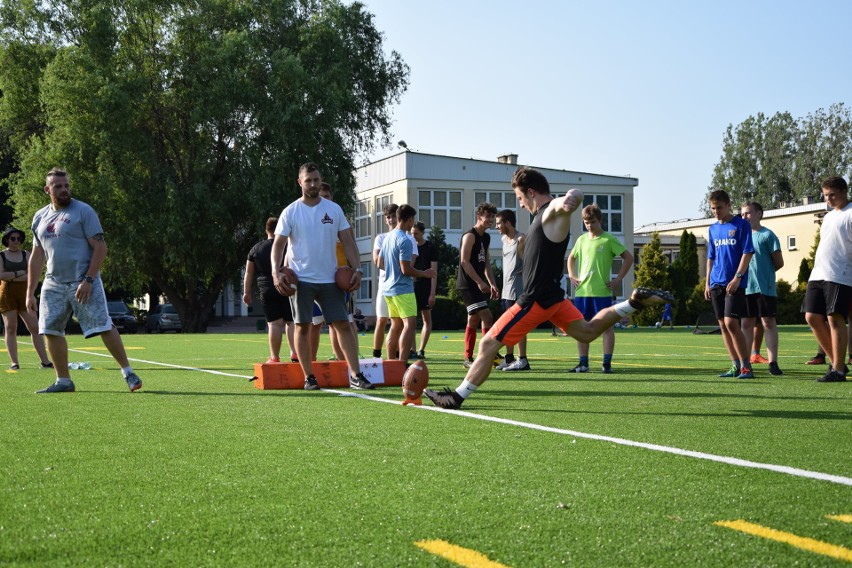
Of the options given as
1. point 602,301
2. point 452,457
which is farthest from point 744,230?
point 452,457

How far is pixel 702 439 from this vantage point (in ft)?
18.0

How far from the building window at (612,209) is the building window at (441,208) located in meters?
9.66

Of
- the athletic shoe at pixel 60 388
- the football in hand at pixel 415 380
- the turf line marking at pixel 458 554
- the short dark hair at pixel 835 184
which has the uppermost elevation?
the short dark hair at pixel 835 184

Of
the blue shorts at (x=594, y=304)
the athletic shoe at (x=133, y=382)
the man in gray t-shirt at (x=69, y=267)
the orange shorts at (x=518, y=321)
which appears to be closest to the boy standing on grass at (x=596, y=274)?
the blue shorts at (x=594, y=304)

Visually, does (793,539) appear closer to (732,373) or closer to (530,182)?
(530,182)

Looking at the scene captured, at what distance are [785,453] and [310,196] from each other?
5.13 meters

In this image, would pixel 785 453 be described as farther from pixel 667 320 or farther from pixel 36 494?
pixel 667 320

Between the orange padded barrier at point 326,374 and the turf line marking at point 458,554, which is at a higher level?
the orange padded barrier at point 326,374

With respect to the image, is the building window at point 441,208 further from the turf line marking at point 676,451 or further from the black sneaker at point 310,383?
the turf line marking at point 676,451

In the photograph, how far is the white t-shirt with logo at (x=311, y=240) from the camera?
877 cm

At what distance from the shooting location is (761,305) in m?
11.2

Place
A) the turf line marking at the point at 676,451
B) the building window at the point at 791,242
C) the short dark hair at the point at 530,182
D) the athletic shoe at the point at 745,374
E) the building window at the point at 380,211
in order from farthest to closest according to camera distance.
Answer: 1. the building window at the point at 791,242
2. the building window at the point at 380,211
3. the athletic shoe at the point at 745,374
4. the short dark hair at the point at 530,182
5. the turf line marking at the point at 676,451

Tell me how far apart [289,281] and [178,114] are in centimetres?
3157

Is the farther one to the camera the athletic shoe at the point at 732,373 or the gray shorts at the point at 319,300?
the athletic shoe at the point at 732,373
